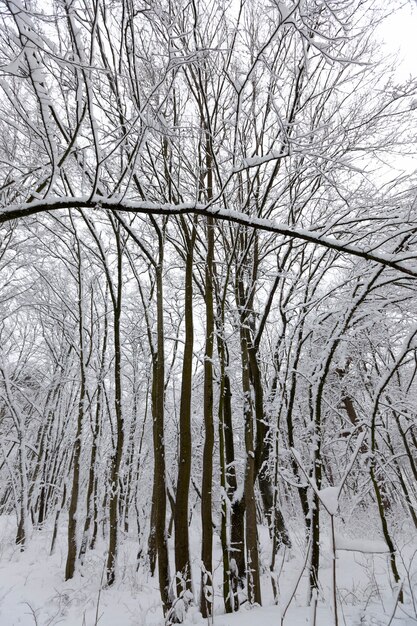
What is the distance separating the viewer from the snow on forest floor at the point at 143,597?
9.66 ft

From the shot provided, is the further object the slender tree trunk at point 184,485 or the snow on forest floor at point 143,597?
the slender tree trunk at point 184,485

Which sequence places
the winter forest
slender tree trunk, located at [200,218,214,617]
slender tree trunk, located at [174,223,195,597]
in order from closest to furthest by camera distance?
1. the winter forest
2. slender tree trunk, located at [174,223,195,597]
3. slender tree trunk, located at [200,218,214,617]

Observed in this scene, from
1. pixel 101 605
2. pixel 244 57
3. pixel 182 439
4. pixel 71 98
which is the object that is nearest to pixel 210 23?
pixel 244 57

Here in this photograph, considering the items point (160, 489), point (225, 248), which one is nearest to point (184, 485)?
point (160, 489)

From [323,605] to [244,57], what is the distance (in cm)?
600

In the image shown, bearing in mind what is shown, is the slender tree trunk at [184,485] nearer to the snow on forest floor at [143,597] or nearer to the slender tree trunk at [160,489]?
the slender tree trunk at [160,489]

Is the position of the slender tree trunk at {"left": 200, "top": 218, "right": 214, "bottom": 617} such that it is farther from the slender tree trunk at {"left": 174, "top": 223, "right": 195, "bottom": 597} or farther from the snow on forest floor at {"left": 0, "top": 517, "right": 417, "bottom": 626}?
the snow on forest floor at {"left": 0, "top": 517, "right": 417, "bottom": 626}

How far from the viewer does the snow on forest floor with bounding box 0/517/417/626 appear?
9.66ft

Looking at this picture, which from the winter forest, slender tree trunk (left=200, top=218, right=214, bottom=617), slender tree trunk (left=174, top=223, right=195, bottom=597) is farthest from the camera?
slender tree trunk (left=200, top=218, right=214, bottom=617)

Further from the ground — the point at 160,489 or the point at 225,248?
the point at 225,248

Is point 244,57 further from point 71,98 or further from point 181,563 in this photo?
point 181,563

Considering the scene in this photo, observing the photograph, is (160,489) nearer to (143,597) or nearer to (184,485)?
(184,485)

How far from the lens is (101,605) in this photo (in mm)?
5309

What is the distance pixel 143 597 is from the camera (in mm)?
5773
